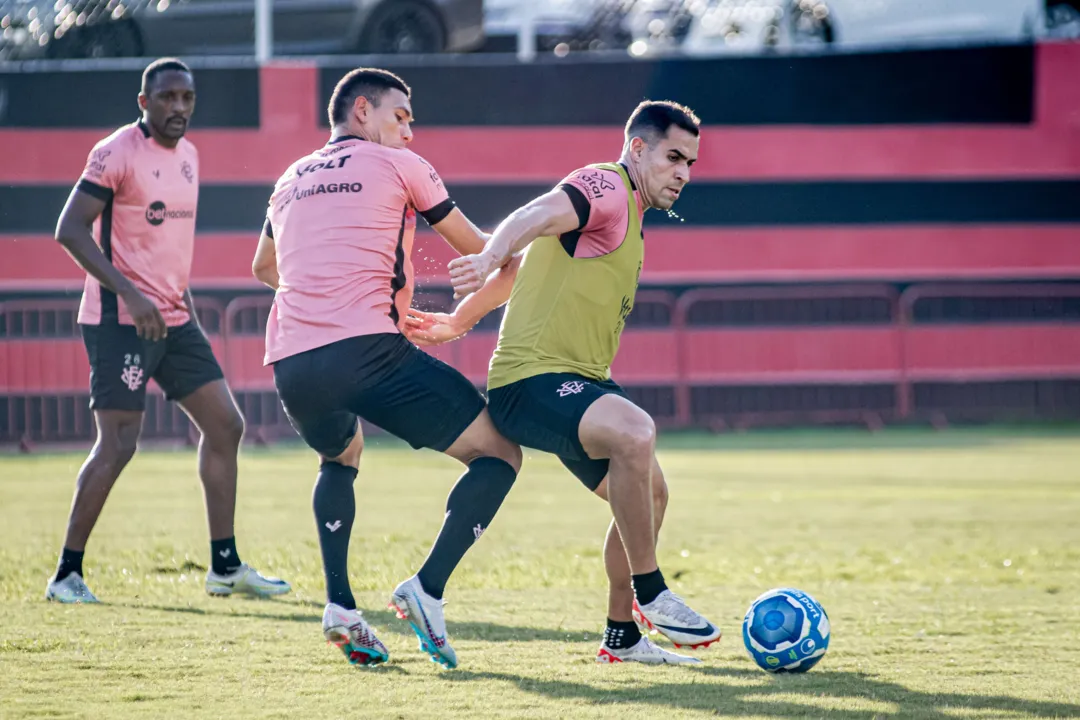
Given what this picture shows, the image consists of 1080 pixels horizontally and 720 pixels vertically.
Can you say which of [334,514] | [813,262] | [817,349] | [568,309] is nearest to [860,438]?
[817,349]

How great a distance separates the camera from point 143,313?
6.51 metres

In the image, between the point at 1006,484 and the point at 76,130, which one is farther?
the point at 76,130

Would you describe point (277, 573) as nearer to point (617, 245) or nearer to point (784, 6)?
point (617, 245)

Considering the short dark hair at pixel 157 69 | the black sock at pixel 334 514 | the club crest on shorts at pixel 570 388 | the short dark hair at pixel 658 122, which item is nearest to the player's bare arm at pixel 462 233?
the club crest on shorts at pixel 570 388

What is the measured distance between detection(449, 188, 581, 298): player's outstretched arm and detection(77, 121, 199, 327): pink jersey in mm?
2501

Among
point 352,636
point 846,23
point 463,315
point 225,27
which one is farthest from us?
point 846,23

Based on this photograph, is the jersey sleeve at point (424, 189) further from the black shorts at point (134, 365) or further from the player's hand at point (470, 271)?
the black shorts at point (134, 365)

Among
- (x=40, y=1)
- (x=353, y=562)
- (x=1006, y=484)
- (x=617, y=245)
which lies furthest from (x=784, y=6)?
(x=617, y=245)

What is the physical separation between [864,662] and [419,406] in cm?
184

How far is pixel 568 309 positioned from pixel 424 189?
26.4 inches

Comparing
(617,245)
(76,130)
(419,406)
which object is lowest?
(419,406)

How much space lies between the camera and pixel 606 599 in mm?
6629

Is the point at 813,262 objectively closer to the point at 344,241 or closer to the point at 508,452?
the point at 508,452

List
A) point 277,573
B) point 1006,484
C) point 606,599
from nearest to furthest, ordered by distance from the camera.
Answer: point 606,599
point 277,573
point 1006,484
